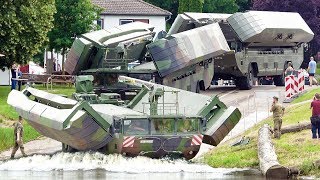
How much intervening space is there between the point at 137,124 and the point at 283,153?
4195 millimetres

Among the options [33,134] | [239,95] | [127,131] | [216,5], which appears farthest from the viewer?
[216,5]

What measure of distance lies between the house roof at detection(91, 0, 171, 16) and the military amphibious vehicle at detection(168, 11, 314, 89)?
23.0m

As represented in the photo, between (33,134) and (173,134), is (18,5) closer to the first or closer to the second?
(33,134)

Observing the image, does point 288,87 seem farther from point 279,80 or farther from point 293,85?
point 279,80

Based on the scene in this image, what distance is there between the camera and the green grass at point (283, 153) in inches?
1256

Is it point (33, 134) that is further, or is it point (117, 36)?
point (117, 36)

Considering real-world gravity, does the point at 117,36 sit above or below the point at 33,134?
above

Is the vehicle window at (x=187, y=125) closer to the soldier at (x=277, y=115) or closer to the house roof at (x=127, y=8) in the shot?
the soldier at (x=277, y=115)

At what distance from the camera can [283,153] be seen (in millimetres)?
33625

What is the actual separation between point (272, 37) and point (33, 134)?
16660mm

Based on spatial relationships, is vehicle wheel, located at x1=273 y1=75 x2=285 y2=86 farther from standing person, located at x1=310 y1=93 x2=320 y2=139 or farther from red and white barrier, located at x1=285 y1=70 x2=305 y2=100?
standing person, located at x1=310 y1=93 x2=320 y2=139

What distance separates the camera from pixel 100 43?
46156 mm

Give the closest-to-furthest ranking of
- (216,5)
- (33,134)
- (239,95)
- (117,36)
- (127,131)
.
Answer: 1. (127,131)
2. (33,134)
3. (117,36)
4. (239,95)
5. (216,5)

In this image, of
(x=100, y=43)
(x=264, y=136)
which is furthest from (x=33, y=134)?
(x=264, y=136)
